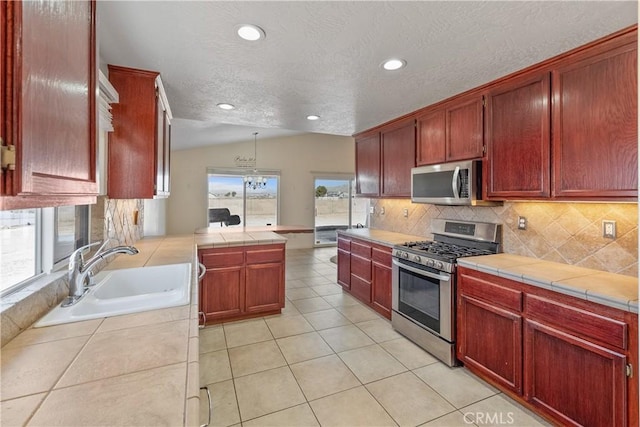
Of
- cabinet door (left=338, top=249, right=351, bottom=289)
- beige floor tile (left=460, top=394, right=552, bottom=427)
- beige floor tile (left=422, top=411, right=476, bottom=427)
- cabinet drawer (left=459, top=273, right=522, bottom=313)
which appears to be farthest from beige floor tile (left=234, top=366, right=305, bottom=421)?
cabinet door (left=338, top=249, right=351, bottom=289)

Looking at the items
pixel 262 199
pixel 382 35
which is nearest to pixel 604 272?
pixel 382 35

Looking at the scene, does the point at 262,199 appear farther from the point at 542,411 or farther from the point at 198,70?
the point at 542,411

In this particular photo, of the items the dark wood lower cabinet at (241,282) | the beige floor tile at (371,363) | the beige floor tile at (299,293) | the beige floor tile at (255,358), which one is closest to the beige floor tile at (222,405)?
the beige floor tile at (255,358)

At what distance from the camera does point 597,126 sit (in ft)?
5.78

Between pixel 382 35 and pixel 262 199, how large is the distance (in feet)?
20.2

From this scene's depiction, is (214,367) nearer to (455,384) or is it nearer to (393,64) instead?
(455,384)

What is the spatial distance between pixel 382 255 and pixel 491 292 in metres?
1.32

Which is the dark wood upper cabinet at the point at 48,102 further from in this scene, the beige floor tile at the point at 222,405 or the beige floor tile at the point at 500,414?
the beige floor tile at the point at 500,414

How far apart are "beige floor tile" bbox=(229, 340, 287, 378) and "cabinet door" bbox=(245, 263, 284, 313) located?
57 cm

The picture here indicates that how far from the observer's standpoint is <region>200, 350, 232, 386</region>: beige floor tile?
87.5 inches

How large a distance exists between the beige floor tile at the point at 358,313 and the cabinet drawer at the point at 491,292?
134cm

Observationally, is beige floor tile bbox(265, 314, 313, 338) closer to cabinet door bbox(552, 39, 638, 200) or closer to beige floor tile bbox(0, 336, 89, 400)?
beige floor tile bbox(0, 336, 89, 400)

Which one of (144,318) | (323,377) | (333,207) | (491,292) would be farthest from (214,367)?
(333,207)

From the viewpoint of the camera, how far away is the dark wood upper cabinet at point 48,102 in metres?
0.59
